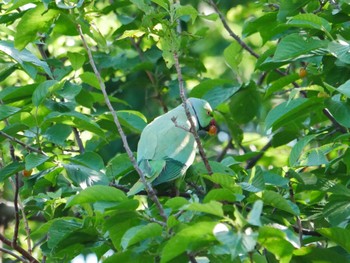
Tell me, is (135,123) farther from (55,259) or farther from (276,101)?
(276,101)

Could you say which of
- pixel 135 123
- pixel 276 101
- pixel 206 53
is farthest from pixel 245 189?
pixel 206 53

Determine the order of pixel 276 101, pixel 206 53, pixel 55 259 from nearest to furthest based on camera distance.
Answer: pixel 55 259 → pixel 276 101 → pixel 206 53

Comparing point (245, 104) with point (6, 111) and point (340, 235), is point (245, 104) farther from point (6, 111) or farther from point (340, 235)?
point (340, 235)

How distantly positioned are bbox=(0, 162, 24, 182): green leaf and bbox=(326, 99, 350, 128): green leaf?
122 centimetres

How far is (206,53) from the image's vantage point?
849 centimetres

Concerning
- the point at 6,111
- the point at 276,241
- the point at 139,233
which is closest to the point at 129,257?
the point at 139,233

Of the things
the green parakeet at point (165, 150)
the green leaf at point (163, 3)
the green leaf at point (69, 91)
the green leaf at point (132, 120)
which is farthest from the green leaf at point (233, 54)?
the green leaf at point (163, 3)

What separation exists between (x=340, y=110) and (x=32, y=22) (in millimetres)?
1227

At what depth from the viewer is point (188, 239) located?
209cm

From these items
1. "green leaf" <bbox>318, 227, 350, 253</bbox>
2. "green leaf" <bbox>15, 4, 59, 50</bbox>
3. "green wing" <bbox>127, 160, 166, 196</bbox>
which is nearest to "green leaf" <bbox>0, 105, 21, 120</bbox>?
"green leaf" <bbox>15, 4, 59, 50</bbox>

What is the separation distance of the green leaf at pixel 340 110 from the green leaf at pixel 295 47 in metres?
0.23

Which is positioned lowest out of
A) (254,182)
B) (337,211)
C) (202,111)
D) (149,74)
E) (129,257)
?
(149,74)

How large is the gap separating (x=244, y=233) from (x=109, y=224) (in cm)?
54

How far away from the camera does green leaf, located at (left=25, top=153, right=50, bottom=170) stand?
2.99 m
